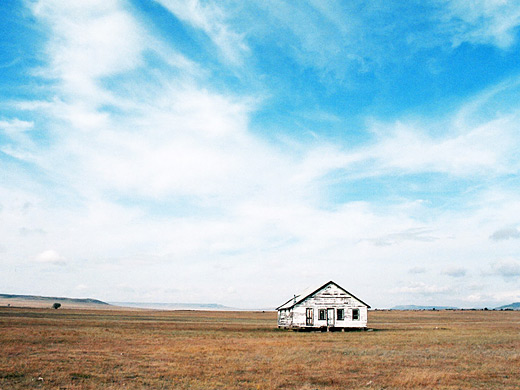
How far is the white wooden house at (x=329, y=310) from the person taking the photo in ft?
179

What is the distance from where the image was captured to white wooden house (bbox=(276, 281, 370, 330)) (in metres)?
54.4

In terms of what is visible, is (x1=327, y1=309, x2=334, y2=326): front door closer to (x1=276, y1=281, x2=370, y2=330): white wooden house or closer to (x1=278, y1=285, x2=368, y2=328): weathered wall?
(x1=276, y1=281, x2=370, y2=330): white wooden house

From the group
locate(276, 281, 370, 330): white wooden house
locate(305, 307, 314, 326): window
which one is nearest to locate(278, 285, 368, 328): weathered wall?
locate(276, 281, 370, 330): white wooden house

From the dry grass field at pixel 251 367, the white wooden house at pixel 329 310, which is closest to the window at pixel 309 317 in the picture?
the white wooden house at pixel 329 310

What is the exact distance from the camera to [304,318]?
54.8 m

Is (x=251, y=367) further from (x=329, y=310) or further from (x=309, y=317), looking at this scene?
(x=329, y=310)

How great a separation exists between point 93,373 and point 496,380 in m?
16.1

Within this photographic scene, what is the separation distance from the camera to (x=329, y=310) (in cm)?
5497

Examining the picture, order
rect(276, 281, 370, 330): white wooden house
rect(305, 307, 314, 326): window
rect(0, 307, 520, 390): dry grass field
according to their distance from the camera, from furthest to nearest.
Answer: rect(305, 307, 314, 326): window, rect(276, 281, 370, 330): white wooden house, rect(0, 307, 520, 390): dry grass field

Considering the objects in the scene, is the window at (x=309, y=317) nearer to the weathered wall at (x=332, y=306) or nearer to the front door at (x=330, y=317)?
the weathered wall at (x=332, y=306)

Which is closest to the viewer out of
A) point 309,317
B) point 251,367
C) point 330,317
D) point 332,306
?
point 251,367

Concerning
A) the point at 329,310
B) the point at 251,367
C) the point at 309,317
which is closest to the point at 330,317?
the point at 329,310

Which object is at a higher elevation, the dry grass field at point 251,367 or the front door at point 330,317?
the front door at point 330,317

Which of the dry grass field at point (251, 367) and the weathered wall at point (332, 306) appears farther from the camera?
the weathered wall at point (332, 306)
